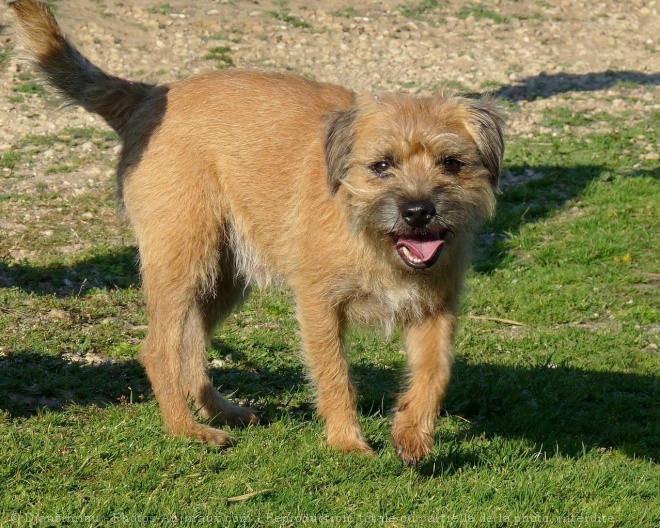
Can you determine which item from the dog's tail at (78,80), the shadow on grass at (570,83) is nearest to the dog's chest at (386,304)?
the dog's tail at (78,80)

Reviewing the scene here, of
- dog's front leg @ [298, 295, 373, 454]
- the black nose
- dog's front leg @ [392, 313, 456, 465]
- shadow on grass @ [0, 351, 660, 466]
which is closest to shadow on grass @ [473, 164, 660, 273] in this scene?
shadow on grass @ [0, 351, 660, 466]

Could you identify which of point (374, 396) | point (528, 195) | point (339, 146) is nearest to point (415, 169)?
point (339, 146)

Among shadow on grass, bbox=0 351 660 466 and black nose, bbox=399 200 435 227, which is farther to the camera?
shadow on grass, bbox=0 351 660 466

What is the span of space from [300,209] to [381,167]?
0.69 meters

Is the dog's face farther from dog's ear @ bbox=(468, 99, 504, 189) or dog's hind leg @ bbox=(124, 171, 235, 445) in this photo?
dog's hind leg @ bbox=(124, 171, 235, 445)

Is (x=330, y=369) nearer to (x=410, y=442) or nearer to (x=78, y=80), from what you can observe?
(x=410, y=442)

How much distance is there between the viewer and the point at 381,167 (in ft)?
18.0

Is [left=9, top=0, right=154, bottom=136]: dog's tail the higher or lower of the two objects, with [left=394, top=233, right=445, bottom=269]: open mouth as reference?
higher

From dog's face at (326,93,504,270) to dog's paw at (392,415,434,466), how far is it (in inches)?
34.2

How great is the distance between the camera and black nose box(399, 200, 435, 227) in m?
5.14

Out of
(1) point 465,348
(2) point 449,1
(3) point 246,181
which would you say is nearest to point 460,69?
(2) point 449,1

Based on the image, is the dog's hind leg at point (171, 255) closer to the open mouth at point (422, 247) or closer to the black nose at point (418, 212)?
the open mouth at point (422, 247)

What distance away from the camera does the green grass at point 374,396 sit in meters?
4.98

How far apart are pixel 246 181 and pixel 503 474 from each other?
2.37m
